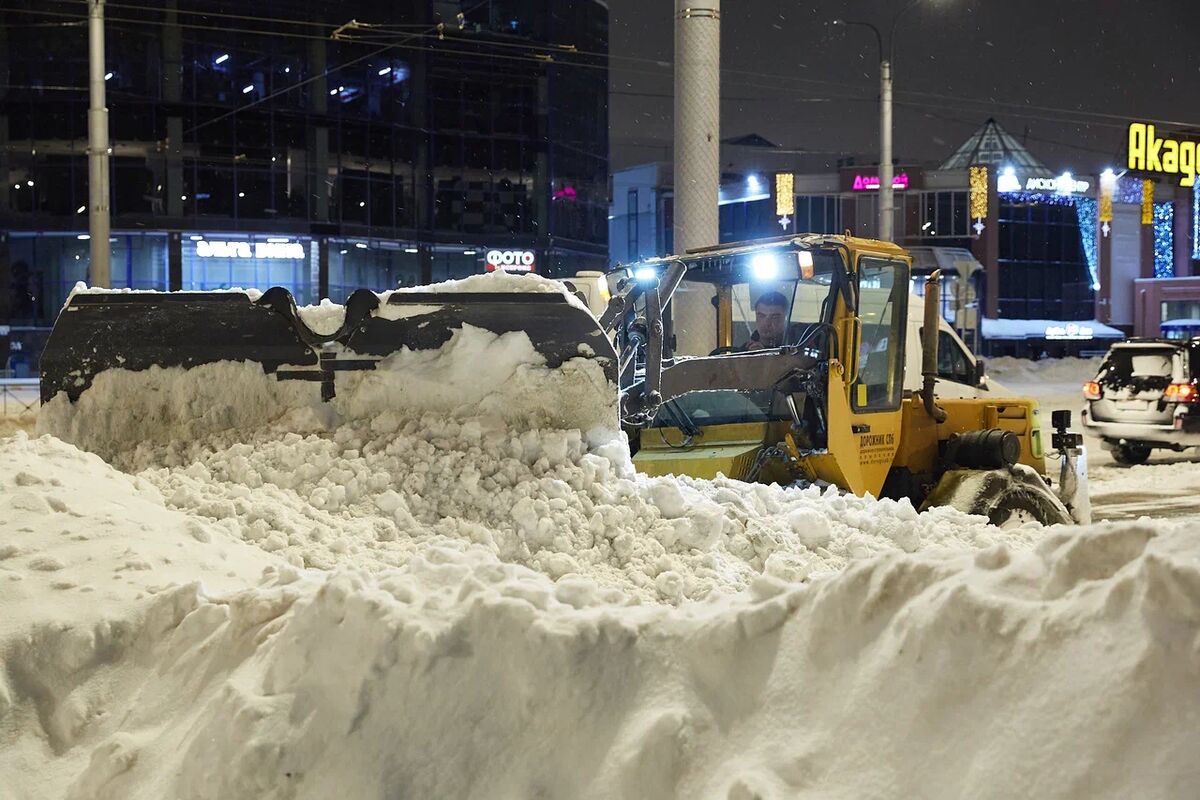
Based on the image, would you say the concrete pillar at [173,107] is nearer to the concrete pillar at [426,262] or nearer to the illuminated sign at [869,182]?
the concrete pillar at [426,262]

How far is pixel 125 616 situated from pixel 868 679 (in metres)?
2.58

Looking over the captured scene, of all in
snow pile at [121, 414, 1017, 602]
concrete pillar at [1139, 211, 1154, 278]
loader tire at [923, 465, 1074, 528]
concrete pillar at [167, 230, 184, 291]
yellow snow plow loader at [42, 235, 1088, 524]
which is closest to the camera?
snow pile at [121, 414, 1017, 602]

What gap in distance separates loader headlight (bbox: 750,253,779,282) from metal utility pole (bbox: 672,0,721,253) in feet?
18.8

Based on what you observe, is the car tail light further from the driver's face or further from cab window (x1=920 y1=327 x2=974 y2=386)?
the driver's face

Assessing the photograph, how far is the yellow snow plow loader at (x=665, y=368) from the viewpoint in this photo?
739 centimetres

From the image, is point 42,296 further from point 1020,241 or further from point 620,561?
point 1020,241

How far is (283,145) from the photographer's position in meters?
42.8

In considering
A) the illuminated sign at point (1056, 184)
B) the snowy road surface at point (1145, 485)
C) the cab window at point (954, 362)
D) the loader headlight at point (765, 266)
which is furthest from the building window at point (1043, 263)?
the loader headlight at point (765, 266)

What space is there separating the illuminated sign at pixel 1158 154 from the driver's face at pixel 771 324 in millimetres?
36152

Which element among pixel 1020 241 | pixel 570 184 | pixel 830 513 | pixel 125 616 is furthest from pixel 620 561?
pixel 1020 241

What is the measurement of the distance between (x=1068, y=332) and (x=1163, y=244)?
7026mm

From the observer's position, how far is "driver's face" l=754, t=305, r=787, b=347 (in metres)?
8.42

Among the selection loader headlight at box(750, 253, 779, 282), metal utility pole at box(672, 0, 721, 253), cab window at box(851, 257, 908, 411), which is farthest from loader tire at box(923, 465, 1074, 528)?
metal utility pole at box(672, 0, 721, 253)

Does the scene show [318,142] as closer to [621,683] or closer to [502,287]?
[502,287]
